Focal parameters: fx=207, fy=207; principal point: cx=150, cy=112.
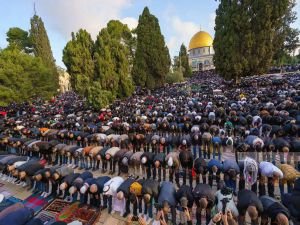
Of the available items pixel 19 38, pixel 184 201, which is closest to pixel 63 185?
pixel 184 201

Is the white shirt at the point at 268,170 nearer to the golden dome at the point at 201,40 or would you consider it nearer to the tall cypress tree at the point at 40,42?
the tall cypress tree at the point at 40,42

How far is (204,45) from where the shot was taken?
234 ft

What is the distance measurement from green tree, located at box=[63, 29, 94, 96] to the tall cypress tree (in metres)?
12.1

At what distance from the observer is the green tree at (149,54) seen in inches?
1206

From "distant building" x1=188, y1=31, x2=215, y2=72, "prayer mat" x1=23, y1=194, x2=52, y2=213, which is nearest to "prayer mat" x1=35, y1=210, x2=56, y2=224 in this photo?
"prayer mat" x1=23, y1=194, x2=52, y2=213

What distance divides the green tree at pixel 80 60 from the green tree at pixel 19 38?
1669cm

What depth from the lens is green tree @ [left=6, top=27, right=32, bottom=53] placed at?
34.3m

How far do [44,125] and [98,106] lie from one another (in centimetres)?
660

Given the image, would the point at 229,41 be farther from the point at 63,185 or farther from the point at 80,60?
the point at 63,185

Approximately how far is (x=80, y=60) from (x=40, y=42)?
16.5 meters

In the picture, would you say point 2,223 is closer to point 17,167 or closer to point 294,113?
point 17,167

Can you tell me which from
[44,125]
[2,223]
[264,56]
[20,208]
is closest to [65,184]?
[20,208]

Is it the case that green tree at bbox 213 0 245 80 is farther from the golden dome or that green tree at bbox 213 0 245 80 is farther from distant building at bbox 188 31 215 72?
the golden dome

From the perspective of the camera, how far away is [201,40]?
236ft
